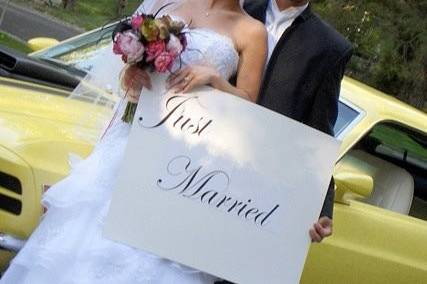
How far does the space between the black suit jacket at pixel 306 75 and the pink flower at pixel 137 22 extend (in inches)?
20.2

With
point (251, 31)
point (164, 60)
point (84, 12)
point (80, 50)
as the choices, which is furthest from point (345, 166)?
point (84, 12)

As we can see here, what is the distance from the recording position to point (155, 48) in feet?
10.3

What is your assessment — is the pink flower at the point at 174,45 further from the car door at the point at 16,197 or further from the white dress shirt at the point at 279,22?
the car door at the point at 16,197

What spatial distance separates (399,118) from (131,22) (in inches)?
99.2

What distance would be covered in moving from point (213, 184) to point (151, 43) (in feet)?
1.69

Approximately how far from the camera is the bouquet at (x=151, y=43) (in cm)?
313

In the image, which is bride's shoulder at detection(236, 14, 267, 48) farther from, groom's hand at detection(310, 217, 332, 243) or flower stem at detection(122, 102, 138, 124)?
groom's hand at detection(310, 217, 332, 243)

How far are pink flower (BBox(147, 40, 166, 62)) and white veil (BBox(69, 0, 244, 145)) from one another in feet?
1.18

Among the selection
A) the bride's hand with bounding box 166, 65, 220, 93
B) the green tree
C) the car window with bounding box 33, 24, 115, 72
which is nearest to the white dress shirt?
the bride's hand with bounding box 166, 65, 220, 93

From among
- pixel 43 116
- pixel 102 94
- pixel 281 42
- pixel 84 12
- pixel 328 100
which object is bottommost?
pixel 328 100

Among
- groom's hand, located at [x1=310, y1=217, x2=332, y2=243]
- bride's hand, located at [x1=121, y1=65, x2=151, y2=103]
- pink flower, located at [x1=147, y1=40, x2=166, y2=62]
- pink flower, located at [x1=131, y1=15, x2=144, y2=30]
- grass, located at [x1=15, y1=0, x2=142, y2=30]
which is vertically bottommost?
groom's hand, located at [x1=310, y1=217, x2=332, y2=243]

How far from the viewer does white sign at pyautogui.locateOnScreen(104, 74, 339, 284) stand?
321 cm

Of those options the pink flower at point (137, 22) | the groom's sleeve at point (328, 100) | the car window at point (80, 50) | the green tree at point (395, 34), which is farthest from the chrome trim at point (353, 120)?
the green tree at point (395, 34)

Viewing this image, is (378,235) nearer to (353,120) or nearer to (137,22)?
(353,120)
